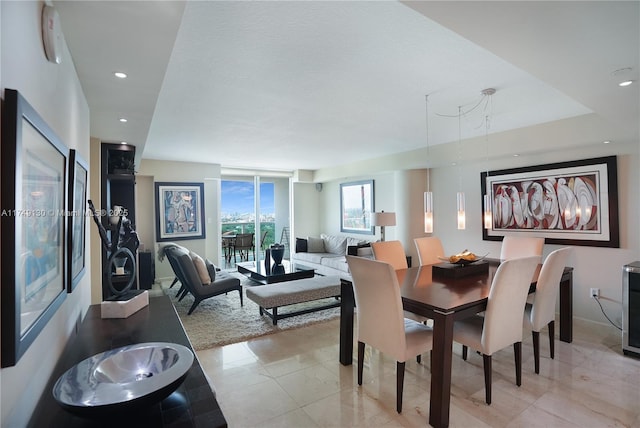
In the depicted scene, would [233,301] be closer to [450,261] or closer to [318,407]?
[318,407]

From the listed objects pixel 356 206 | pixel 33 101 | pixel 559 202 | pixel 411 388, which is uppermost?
pixel 33 101

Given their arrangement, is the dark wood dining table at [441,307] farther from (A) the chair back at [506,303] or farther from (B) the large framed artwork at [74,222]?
(B) the large framed artwork at [74,222]

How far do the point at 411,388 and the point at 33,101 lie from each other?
291 centimetres

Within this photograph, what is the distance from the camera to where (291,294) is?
3980mm

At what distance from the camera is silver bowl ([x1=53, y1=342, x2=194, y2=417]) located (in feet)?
3.21

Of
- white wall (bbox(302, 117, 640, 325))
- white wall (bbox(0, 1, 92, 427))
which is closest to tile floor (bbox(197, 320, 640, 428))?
white wall (bbox(302, 117, 640, 325))

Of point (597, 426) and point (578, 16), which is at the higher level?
point (578, 16)

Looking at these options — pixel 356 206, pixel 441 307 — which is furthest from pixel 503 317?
pixel 356 206

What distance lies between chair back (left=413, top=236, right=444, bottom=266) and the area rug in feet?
4.52

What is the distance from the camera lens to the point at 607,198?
381cm

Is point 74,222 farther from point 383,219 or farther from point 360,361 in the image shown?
point 383,219

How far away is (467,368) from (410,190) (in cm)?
345

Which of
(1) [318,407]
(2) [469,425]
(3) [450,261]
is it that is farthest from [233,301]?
(2) [469,425]

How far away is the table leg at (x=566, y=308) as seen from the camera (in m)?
3.39
